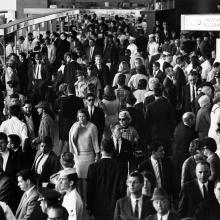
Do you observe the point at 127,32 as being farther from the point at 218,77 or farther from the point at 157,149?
the point at 157,149

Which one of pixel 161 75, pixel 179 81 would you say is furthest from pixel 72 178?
pixel 179 81

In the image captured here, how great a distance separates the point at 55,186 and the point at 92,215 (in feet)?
2.98

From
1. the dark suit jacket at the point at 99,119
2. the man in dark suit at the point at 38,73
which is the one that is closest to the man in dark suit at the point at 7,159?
the dark suit jacket at the point at 99,119

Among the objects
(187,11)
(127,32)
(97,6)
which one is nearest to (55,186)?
(127,32)

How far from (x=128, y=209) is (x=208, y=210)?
31.7 inches

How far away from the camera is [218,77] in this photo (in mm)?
17938

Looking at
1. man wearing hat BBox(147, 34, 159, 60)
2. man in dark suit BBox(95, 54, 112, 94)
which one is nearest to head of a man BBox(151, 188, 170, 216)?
man in dark suit BBox(95, 54, 112, 94)

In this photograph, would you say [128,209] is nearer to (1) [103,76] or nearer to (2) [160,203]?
(2) [160,203]

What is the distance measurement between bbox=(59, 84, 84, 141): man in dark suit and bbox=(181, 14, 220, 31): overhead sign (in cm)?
504

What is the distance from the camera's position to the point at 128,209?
35.1 ft

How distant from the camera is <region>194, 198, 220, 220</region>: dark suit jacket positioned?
10.6 meters

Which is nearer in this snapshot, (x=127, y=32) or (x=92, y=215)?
(x=92, y=215)

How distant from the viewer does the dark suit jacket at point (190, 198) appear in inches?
446

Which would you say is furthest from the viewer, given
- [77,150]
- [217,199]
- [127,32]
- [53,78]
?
[127,32]
